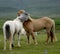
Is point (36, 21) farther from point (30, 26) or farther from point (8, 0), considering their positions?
point (8, 0)

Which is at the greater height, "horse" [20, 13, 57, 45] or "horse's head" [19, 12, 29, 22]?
"horse's head" [19, 12, 29, 22]

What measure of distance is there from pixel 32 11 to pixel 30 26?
241 feet

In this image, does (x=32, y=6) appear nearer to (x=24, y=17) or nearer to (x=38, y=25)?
(x=38, y=25)

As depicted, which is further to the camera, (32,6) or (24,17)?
(32,6)

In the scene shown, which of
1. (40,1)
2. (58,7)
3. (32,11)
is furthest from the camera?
(40,1)

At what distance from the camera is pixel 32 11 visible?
94312 mm

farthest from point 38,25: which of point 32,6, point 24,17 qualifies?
point 32,6

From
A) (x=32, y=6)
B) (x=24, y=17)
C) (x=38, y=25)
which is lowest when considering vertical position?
(x=38, y=25)

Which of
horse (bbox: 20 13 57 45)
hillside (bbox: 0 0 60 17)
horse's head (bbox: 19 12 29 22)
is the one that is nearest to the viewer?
horse's head (bbox: 19 12 29 22)

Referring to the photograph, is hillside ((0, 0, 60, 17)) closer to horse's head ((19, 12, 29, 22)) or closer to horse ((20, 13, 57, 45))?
horse ((20, 13, 57, 45))

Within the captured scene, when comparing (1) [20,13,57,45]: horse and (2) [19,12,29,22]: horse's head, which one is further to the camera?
(1) [20,13,57,45]: horse

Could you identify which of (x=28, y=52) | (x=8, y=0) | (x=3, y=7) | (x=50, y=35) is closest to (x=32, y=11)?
(x=3, y=7)

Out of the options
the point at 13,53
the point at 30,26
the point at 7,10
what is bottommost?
the point at 13,53

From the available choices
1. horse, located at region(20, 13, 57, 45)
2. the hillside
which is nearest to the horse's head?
horse, located at region(20, 13, 57, 45)
